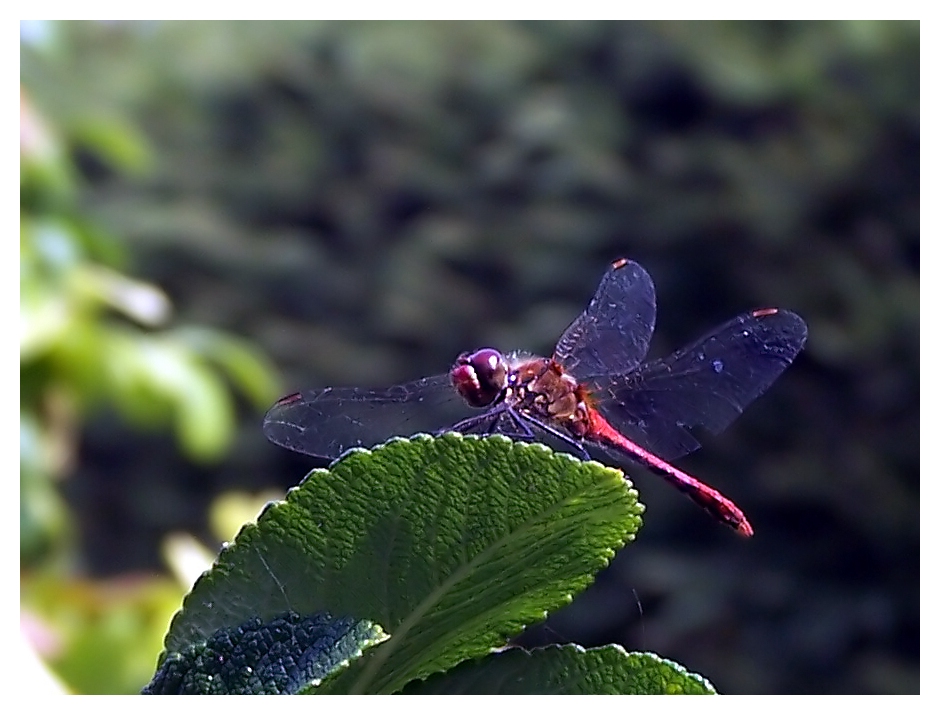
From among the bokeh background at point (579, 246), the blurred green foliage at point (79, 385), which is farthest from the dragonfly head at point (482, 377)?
the bokeh background at point (579, 246)

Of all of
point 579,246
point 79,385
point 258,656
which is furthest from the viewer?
point 579,246

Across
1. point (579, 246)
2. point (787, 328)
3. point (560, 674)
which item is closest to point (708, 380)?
point (787, 328)

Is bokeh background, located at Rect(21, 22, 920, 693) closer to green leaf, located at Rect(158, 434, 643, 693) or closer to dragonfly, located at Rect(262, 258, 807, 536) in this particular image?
dragonfly, located at Rect(262, 258, 807, 536)

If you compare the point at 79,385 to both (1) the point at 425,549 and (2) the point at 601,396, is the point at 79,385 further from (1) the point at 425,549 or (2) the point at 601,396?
(1) the point at 425,549

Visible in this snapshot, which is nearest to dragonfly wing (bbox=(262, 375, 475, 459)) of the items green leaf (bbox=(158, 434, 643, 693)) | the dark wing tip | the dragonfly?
the dragonfly

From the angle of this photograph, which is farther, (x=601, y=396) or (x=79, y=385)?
(x=79, y=385)
